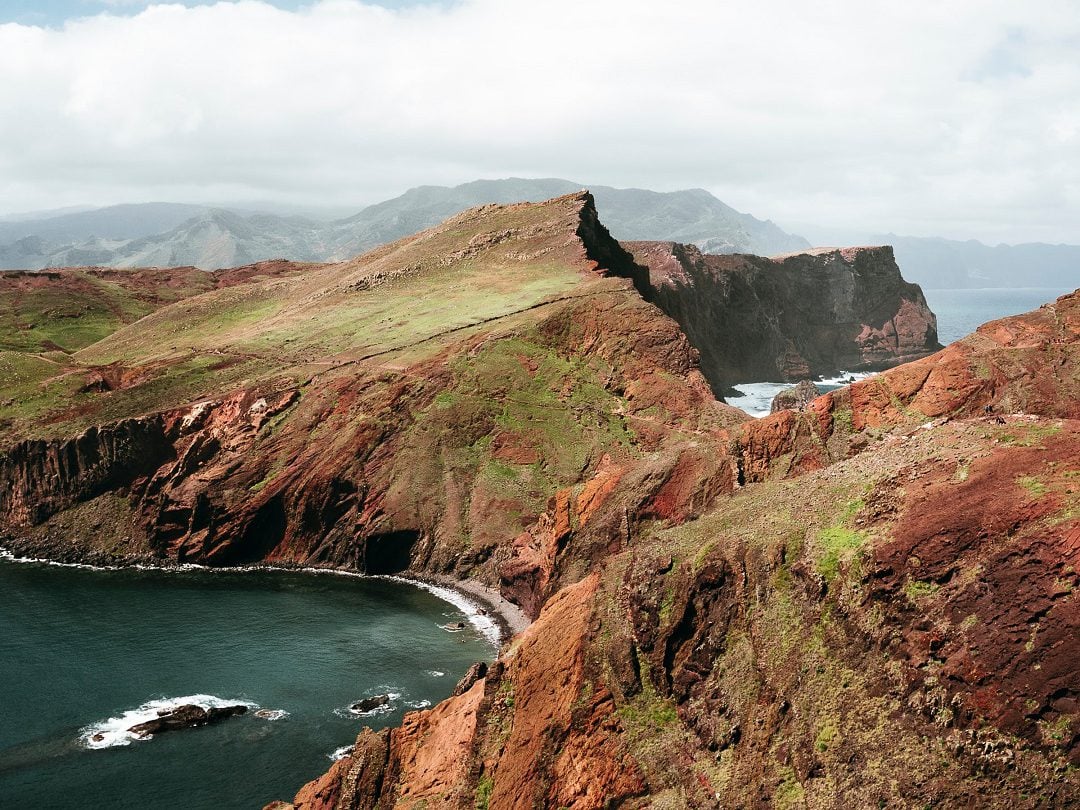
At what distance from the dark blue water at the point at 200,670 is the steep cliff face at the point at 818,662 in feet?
41.9

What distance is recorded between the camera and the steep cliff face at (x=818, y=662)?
1040 inches

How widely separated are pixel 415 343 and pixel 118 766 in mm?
65149

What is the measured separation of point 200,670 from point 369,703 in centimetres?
1447

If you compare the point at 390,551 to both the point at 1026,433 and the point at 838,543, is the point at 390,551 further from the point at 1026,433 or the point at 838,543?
the point at 1026,433

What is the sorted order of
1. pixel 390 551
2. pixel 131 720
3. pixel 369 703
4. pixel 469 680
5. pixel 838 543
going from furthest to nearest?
1. pixel 390 551
2. pixel 369 703
3. pixel 131 720
4. pixel 469 680
5. pixel 838 543

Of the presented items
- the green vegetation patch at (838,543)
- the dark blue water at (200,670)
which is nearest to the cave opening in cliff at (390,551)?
the dark blue water at (200,670)

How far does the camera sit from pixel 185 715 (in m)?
55.1

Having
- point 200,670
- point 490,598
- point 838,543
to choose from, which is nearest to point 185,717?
point 200,670

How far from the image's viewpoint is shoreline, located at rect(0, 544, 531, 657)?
71.8 metres

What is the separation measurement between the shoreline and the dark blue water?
1271 mm

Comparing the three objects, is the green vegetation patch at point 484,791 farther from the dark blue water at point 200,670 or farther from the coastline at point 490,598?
the coastline at point 490,598

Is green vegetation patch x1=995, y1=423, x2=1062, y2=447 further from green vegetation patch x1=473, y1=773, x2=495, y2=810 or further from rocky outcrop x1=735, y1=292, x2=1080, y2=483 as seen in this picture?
green vegetation patch x1=473, y1=773, x2=495, y2=810

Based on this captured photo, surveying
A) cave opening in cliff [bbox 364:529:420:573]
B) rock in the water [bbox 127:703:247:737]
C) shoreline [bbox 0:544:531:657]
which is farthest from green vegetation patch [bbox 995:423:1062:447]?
cave opening in cliff [bbox 364:529:420:573]

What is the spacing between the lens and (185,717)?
54938mm
